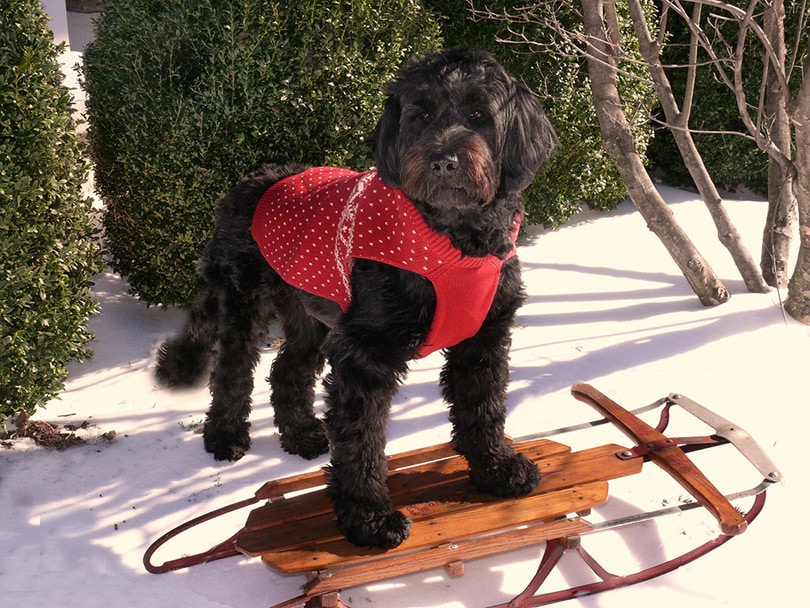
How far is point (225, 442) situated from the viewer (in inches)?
201

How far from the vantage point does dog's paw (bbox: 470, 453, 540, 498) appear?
4285 mm

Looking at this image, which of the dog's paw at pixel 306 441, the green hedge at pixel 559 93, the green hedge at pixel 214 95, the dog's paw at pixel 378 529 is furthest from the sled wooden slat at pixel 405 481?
the green hedge at pixel 559 93

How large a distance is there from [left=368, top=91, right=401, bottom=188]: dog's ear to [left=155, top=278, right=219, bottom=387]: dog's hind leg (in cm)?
169

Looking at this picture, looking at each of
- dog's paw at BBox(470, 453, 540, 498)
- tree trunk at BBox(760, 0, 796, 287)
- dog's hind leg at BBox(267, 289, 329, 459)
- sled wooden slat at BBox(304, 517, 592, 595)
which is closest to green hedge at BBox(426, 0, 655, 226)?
tree trunk at BBox(760, 0, 796, 287)

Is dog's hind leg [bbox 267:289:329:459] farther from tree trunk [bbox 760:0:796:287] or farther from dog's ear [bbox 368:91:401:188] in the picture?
tree trunk [bbox 760:0:796:287]

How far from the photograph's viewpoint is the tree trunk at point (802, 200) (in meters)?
6.21

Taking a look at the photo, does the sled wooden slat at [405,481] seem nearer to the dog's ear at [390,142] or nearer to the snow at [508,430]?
the snow at [508,430]

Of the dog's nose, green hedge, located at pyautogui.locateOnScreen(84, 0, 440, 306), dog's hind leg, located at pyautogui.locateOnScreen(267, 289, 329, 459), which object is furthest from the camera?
green hedge, located at pyautogui.locateOnScreen(84, 0, 440, 306)

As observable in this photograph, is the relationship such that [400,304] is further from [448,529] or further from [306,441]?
[306,441]

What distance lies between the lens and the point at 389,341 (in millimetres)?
3818

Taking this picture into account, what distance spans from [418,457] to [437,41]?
11.6 ft

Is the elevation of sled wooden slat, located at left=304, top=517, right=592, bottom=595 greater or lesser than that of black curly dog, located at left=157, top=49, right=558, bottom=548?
lesser

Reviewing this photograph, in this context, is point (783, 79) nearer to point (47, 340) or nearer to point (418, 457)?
point (418, 457)

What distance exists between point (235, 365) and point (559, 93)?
4577mm
